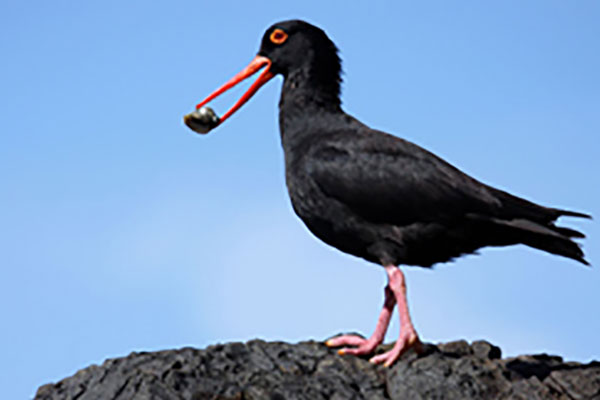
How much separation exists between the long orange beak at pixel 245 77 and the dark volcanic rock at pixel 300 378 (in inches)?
98.4

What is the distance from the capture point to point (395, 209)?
26.9 ft

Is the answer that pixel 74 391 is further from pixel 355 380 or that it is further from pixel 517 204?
pixel 517 204

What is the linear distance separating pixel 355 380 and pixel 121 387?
6.51 feet

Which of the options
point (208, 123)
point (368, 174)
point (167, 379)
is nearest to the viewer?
point (167, 379)

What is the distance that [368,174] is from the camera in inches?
328

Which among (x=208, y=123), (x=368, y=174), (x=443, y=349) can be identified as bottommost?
(x=443, y=349)

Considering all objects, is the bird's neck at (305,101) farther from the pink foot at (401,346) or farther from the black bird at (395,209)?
the pink foot at (401,346)

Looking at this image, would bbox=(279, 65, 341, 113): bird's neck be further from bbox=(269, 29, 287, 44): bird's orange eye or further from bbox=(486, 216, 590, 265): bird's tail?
bbox=(486, 216, 590, 265): bird's tail

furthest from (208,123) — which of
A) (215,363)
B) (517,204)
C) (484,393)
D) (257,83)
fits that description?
(484,393)

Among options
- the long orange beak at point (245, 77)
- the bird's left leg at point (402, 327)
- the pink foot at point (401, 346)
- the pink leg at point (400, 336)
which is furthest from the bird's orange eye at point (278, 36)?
the pink foot at point (401, 346)

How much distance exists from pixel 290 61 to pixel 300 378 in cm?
313

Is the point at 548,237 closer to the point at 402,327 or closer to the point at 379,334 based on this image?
the point at 402,327

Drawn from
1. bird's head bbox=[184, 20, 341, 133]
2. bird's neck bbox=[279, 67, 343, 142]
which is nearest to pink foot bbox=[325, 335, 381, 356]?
bird's neck bbox=[279, 67, 343, 142]

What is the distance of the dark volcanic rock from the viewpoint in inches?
305
